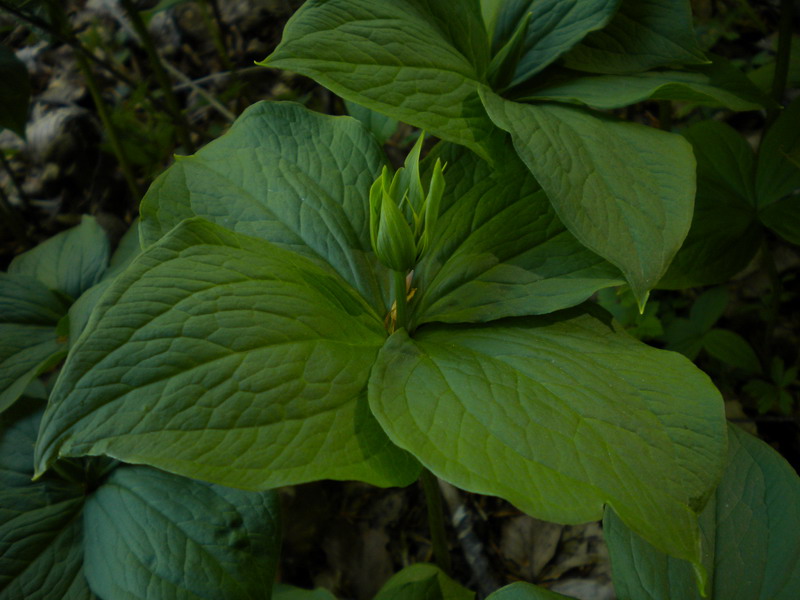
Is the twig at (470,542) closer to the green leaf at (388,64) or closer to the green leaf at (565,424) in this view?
the green leaf at (565,424)

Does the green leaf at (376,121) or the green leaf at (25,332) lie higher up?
the green leaf at (376,121)

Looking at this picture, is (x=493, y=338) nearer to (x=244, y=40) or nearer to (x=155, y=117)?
(x=155, y=117)

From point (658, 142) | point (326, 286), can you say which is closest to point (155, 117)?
point (326, 286)

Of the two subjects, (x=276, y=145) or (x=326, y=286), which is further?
(x=276, y=145)

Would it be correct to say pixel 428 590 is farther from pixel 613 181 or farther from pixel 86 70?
pixel 86 70

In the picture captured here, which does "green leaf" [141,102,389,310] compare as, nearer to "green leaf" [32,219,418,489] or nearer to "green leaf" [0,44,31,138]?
"green leaf" [32,219,418,489]

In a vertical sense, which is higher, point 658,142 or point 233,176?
point 233,176

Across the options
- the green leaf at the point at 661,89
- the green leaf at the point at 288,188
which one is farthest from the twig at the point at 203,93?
the green leaf at the point at 661,89
